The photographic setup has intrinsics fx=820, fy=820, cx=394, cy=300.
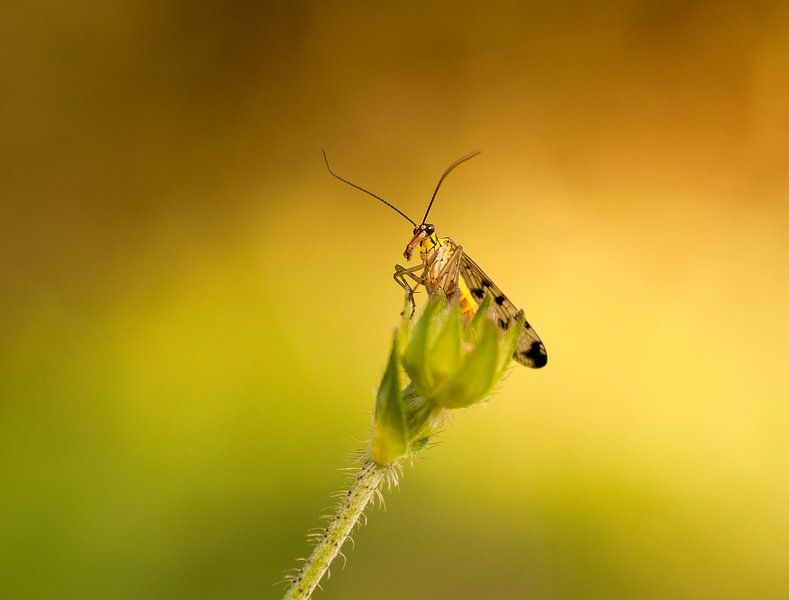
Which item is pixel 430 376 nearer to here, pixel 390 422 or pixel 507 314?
pixel 390 422

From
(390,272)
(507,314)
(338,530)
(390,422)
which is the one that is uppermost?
(390,272)

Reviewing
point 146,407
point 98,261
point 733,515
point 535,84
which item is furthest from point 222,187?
point 733,515

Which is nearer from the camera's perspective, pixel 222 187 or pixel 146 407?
pixel 146 407

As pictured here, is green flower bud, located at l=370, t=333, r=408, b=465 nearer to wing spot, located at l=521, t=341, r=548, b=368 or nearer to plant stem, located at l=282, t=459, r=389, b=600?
plant stem, located at l=282, t=459, r=389, b=600

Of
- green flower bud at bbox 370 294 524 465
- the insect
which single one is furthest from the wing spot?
green flower bud at bbox 370 294 524 465

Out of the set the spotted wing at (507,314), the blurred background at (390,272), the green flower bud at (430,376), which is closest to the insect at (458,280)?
the spotted wing at (507,314)

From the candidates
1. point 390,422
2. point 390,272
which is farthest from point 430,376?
point 390,272

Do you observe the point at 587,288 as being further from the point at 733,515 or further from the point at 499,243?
the point at 733,515
